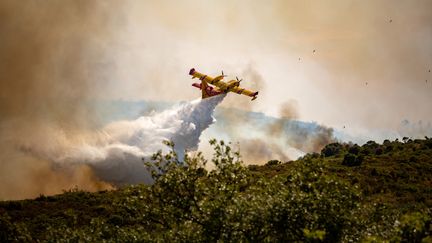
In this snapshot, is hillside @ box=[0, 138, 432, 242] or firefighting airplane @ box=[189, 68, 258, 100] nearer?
hillside @ box=[0, 138, 432, 242]

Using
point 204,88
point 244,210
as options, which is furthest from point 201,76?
point 244,210

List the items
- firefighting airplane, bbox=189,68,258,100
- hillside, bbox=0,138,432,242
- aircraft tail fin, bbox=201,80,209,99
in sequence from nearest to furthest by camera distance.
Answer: hillside, bbox=0,138,432,242, firefighting airplane, bbox=189,68,258,100, aircraft tail fin, bbox=201,80,209,99

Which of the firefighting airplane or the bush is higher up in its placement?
the firefighting airplane

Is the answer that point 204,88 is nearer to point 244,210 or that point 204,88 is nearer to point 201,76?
point 201,76

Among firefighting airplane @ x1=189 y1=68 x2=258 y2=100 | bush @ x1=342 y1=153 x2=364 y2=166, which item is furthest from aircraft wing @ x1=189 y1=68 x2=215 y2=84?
bush @ x1=342 y1=153 x2=364 y2=166

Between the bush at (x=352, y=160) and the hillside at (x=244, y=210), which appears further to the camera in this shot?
the bush at (x=352, y=160)

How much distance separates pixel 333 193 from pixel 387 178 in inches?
3917

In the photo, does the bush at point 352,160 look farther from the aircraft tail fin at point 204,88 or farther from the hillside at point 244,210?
the hillside at point 244,210

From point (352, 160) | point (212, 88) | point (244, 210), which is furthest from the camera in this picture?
point (352, 160)

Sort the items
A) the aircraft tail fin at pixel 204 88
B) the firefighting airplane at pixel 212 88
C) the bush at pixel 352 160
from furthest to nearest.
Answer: the bush at pixel 352 160 < the aircraft tail fin at pixel 204 88 < the firefighting airplane at pixel 212 88

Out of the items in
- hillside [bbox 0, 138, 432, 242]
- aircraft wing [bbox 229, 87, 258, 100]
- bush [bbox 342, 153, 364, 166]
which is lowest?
hillside [bbox 0, 138, 432, 242]

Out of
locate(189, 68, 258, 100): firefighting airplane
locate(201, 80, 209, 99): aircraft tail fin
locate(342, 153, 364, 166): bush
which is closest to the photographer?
locate(189, 68, 258, 100): firefighting airplane

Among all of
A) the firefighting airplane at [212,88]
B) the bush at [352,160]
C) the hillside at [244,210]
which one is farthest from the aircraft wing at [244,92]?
the hillside at [244,210]

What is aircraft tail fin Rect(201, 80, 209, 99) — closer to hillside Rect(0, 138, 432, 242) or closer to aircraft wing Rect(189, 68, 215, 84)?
aircraft wing Rect(189, 68, 215, 84)
